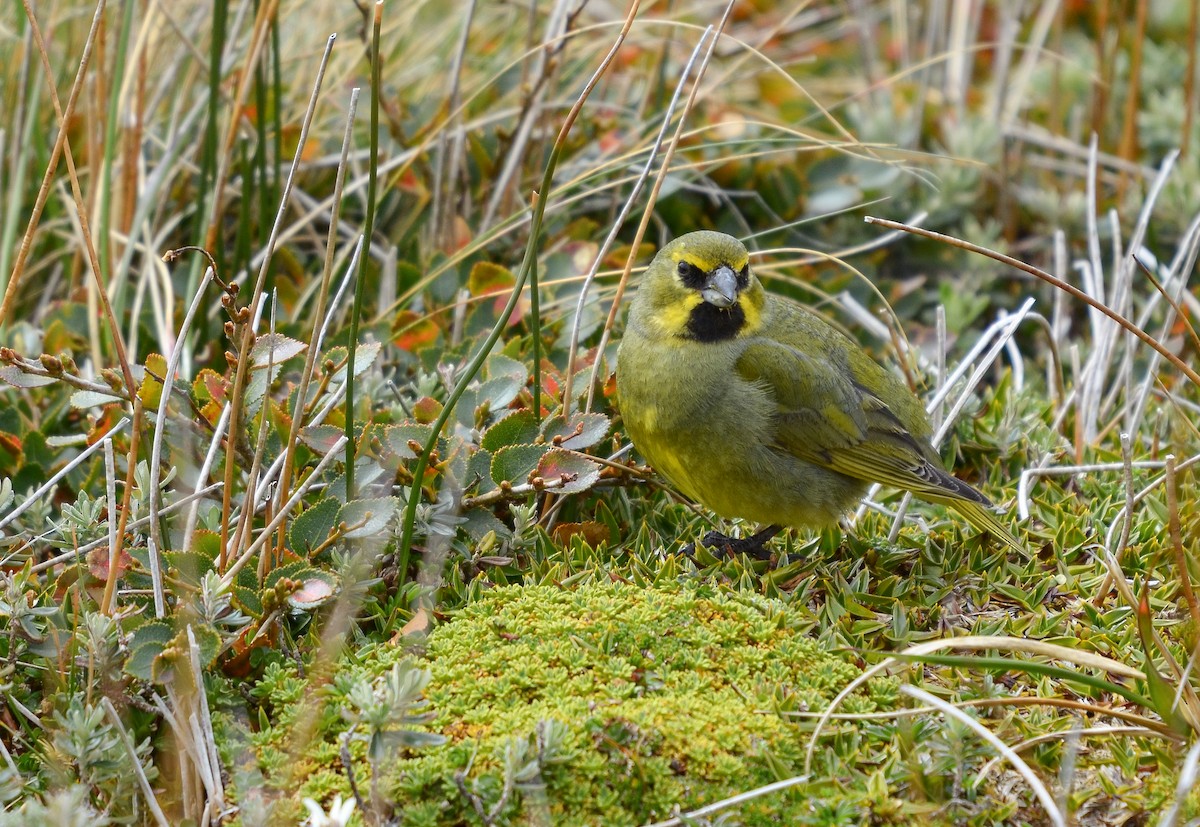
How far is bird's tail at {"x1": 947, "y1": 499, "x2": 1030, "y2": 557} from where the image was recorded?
377cm

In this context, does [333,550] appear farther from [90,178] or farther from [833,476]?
[90,178]

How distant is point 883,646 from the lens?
3.37 meters

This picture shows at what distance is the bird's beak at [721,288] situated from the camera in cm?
393

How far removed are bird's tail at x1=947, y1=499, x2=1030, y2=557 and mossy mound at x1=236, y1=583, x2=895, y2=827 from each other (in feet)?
2.59

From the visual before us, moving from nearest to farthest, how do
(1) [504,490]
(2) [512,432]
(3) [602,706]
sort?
(3) [602,706] → (1) [504,490] → (2) [512,432]

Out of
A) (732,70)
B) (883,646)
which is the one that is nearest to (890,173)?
(732,70)

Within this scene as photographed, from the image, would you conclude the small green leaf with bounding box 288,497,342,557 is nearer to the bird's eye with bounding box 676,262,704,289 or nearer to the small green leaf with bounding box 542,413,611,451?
the small green leaf with bounding box 542,413,611,451

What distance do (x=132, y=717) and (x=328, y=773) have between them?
21.1 inches

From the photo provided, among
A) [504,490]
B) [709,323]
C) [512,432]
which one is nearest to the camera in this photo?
[504,490]

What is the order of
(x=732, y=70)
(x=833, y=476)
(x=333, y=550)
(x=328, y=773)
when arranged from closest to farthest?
(x=328, y=773)
(x=333, y=550)
(x=833, y=476)
(x=732, y=70)

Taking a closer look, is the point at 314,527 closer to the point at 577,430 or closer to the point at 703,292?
the point at 577,430

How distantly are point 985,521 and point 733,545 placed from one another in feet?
2.46

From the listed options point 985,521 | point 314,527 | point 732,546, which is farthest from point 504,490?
point 985,521

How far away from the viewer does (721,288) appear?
3.95 m
